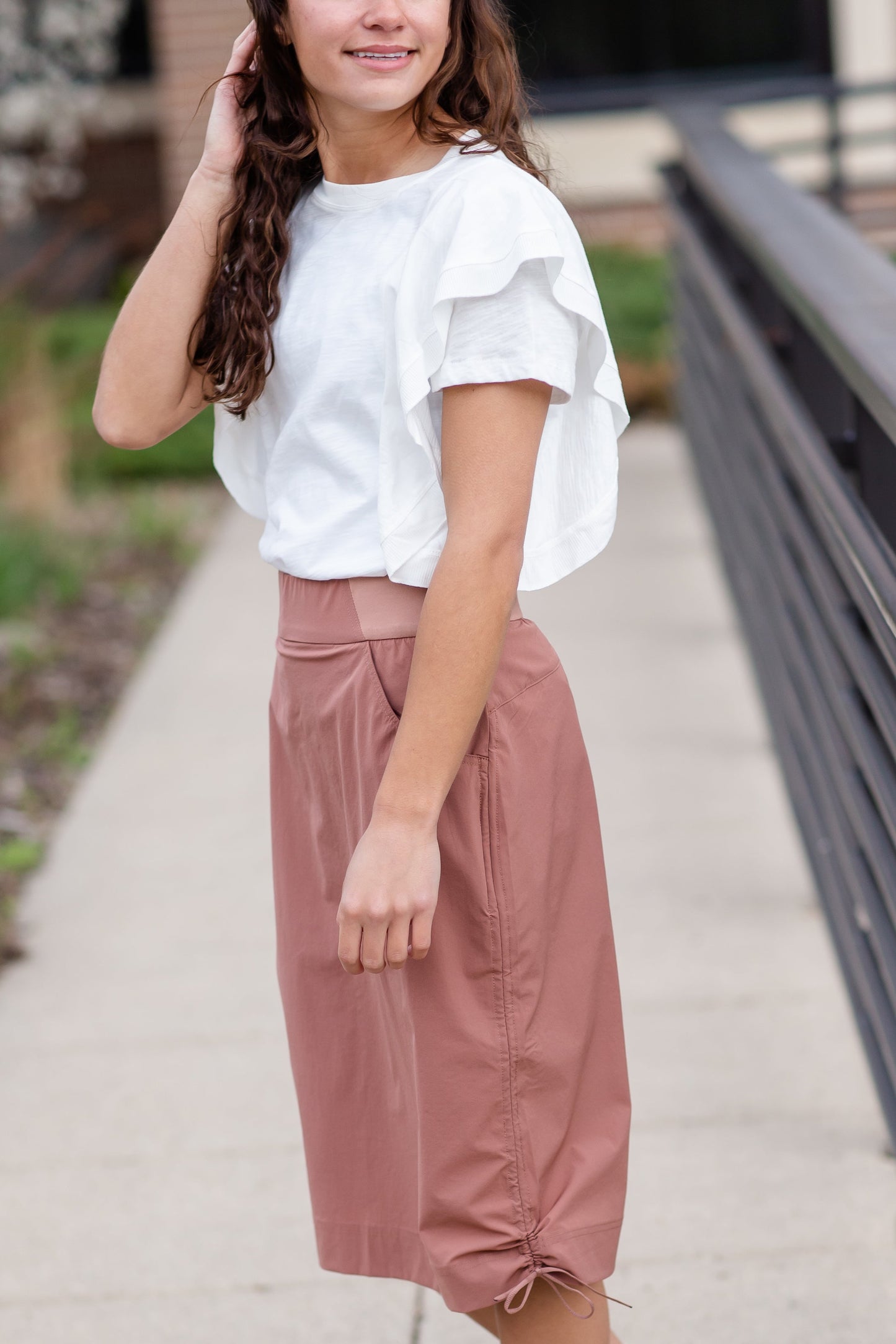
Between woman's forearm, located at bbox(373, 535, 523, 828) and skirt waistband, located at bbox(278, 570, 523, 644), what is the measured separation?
8 cm

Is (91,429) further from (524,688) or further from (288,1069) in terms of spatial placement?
(524,688)

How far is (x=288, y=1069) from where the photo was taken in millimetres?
2904

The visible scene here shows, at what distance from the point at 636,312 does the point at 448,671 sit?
7.36 m

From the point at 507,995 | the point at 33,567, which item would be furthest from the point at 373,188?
the point at 33,567

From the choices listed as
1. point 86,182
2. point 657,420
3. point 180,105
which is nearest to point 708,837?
point 657,420

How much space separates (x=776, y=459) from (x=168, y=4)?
7.42 metres

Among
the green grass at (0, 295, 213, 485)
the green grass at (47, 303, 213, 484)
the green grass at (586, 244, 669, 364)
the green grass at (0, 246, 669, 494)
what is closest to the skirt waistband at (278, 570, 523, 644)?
the green grass at (0, 246, 669, 494)

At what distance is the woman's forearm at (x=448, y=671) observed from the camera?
1377 millimetres

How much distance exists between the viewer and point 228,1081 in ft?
9.47

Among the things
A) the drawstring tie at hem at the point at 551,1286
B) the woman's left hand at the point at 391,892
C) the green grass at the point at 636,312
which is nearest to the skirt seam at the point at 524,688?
the woman's left hand at the point at 391,892

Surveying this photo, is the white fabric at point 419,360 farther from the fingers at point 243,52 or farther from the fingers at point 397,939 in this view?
the fingers at point 397,939

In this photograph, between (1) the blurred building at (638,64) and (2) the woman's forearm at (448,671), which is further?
(1) the blurred building at (638,64)

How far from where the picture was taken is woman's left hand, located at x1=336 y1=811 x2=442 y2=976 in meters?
1.40

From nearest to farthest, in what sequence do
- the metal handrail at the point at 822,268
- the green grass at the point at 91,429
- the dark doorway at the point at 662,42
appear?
1. the metal handrail at the point at 822,268
2. the green grass at the point at 91,429
3. the dark doorway at the point at 662,42
